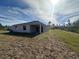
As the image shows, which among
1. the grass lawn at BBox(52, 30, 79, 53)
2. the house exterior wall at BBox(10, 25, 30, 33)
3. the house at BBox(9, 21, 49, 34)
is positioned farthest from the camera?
the house exterior wall at BBox(10, 25, 30, 33)

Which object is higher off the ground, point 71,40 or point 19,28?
point 19,28

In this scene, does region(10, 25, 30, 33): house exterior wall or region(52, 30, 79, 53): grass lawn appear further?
region(10, 25, 30, 33): house exterior wall

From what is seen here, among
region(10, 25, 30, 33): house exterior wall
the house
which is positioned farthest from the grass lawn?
region(10, 25, 30, 33): house exterior wall

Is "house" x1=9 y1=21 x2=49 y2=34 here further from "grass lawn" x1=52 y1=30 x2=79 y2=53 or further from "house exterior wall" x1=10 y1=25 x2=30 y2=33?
"grass lawn" x1=52 y1=30 x2=79 y2=53

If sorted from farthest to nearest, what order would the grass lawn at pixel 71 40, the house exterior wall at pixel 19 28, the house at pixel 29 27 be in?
1. the house exterior wall at pixel 19 28
2. the house at pixel 29 27
3. the grass lawn at pixel 71 40

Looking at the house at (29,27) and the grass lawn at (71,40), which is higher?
the house at (29,27)

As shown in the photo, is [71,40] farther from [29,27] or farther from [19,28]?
[19,28]

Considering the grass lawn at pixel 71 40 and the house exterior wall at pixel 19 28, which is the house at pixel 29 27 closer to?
the house exterior wall at pixel 19 28

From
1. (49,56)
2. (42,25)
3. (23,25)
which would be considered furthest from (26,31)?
(49,56)

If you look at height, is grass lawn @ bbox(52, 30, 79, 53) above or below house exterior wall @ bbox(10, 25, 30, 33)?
below

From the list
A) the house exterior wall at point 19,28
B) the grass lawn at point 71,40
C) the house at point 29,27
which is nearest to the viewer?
the grass lawn at point 71,40

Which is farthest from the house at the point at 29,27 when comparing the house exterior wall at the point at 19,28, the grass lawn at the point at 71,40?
the grass lawn at the point at 71,40

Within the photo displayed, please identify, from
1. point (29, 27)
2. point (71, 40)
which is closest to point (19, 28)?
point (29, 27)

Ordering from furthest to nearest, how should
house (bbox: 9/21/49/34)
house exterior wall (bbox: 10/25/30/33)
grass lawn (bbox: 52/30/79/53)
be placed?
house exterior wall (bbox: 10/25/30/33) < house (bbox: 9/21/49/34) < grass lawn (bbox: 52/30/79/53)
